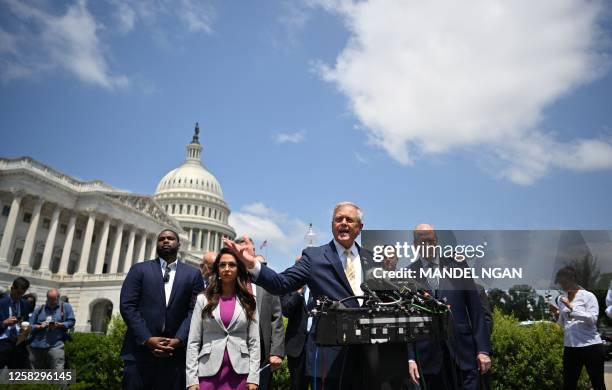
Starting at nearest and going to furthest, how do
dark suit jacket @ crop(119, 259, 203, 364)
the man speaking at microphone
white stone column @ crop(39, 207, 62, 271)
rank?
the man speaking at microphone
dark suit jacket @ crop(119, 259, 203, 364)
white stone column @ crop(39, 207, 62, 271)

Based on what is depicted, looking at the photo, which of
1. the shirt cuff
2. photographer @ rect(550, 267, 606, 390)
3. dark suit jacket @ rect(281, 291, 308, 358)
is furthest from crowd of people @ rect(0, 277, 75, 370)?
photographer @ rect(550, 267, 606, 390)

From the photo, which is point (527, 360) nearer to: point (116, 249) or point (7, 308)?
point (7, 308)

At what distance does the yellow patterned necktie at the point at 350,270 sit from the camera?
4.03 m

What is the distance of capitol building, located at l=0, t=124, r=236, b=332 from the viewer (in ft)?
156

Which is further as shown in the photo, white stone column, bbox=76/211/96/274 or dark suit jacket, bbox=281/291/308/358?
white stone column, bbox=76/211/96/274

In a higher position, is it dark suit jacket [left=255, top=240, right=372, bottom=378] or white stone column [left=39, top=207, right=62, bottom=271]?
white stone column [left=39, top=207, right=62, bottom=271]

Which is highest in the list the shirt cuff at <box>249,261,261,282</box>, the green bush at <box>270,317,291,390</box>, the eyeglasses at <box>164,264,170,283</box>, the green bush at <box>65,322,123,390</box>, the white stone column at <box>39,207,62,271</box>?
the white stone column at <box>39,207,62,271</box>

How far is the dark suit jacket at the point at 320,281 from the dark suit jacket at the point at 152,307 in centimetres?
198

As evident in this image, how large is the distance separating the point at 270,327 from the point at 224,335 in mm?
1412

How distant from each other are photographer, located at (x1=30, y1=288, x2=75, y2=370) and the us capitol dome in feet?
293

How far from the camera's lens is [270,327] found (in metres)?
5.91

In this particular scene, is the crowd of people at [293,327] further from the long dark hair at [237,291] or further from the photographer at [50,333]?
the photographer at [50,333]

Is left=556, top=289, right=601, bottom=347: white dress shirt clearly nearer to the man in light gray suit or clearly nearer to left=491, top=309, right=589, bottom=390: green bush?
left=491, top=309, right=589, bottom=390: green bush

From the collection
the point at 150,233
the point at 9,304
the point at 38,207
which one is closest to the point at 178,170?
the point at 150,233
